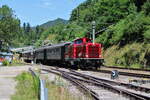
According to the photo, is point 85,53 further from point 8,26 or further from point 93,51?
point 8,26

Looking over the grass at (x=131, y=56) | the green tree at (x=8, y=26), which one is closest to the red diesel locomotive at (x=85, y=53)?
the grass at (x=131, y=56)

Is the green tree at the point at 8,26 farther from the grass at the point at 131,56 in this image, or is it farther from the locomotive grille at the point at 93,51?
the locomotive grille at the point at 93,51

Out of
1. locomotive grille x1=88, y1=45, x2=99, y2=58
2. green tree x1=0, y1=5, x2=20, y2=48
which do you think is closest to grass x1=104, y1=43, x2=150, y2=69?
locomotive grille x1=88, y1=45, x2=99, y2=58

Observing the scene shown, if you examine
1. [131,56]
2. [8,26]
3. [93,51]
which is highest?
[8,26]

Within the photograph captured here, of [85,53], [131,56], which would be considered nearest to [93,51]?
[85,53]

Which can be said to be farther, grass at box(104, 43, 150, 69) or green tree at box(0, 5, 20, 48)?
green tree at box(0, 5, 20, 48)

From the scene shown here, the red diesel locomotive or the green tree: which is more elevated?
the green tree

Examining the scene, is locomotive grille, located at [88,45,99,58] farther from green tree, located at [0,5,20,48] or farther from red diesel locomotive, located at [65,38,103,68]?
green tree, located at [0,5,20,48]

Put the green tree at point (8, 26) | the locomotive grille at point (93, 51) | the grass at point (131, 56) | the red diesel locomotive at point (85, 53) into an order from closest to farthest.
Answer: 1. the red diesel locomotive at point (85, 53)
2. the locomotive grille at point (93, 51)
3. the grass at point (131, 56)
4. the green tree at point (8, 26)

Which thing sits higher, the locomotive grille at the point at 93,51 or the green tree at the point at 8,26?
the green tree at the point at 8,26

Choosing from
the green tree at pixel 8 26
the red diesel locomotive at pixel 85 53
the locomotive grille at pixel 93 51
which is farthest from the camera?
the green tree at pixel 8 26

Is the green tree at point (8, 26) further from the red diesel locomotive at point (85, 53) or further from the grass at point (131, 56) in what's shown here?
the red diesel locomotive at point (85, 53)

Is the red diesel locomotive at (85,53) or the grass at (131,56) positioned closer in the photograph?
the red diesel locomotive at (85,53)

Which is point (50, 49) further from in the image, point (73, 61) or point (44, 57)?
point (73, 61)
